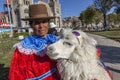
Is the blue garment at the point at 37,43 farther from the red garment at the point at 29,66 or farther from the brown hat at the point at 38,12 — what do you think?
the brown hat at the point at 38,12

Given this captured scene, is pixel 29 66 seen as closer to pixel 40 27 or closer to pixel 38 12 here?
pixel 40 27

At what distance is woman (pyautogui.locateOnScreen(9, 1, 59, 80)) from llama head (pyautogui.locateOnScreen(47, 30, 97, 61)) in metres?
0.36

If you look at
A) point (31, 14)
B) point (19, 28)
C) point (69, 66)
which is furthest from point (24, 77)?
point (19, 28)

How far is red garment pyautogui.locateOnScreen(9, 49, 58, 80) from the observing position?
3.61m

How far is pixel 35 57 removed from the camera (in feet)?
12.1

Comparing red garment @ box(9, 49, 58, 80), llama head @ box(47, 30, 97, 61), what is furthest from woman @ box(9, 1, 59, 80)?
llama head @ box(47, 30, 97, 61)

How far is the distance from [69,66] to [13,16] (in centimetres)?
9404

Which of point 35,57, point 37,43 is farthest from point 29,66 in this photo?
point 37,43

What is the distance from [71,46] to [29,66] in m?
0.69

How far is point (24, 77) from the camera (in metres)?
3.65

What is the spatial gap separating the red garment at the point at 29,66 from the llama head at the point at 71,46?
1.14 feet

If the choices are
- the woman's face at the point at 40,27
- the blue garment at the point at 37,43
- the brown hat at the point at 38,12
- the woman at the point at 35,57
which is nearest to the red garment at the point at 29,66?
the woman at the point at 35,57

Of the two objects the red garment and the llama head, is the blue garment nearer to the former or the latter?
the red garment

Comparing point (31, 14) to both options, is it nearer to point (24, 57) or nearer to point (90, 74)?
point (24, 57)
